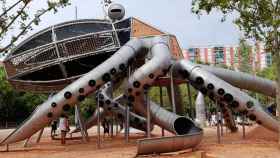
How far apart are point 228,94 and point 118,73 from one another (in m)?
4.24

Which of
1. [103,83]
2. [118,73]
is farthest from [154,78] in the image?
[103,83]

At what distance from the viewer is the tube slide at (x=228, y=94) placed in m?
19.6

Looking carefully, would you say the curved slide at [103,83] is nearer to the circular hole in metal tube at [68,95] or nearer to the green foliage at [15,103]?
the circular hole in metal tube at [68,95]

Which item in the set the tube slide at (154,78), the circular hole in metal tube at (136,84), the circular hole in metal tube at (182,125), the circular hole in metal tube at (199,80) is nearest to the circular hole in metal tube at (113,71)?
the tube slide at (154,78)

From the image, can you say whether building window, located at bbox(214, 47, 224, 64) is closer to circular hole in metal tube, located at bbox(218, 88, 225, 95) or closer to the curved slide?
the curved slide

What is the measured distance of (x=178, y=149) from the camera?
56.6ft

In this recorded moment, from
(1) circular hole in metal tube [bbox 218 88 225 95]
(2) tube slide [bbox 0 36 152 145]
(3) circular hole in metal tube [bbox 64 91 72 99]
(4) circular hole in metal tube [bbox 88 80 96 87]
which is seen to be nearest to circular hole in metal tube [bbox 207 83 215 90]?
(1) circular hole in metal tube [bbox 218 88 225 95]

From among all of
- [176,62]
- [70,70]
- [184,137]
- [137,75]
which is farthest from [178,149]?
[70,70]

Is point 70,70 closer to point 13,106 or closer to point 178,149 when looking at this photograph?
point 178,149

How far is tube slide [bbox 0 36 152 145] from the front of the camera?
62.2ft

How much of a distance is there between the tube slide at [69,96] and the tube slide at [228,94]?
2768mm

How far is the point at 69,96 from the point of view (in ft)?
61.9

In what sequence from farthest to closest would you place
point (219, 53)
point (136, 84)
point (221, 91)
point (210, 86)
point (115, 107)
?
point (219, 53), point (115, 107), point (210, 86), point (221, 91), point (136, 84)

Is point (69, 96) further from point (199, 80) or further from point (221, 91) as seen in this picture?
point (221, 91)
